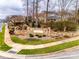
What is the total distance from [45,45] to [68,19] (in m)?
0.58

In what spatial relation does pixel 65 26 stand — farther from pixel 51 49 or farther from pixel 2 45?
pixel 2 45

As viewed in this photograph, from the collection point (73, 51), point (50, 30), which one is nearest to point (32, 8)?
point (50, 30)

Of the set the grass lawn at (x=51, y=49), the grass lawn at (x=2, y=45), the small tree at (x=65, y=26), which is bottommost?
the grass lawn at (x=51, y=49)

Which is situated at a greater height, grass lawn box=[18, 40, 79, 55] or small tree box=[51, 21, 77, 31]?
small tree box=[51, 21, 77, 31]

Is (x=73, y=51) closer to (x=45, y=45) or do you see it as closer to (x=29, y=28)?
(x=45, y=45)

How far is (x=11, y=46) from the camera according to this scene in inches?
136

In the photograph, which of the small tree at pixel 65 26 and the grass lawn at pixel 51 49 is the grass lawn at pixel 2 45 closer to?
the grass lawn at pixel 51 49

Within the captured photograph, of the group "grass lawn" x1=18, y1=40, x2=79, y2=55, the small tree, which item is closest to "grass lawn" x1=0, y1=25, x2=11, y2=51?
"grass lawn" x1=18, y1=40, x2=79, y2=55

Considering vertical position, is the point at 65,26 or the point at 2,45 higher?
the point at 65,26

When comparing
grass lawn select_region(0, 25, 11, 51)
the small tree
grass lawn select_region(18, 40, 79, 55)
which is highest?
the small tree

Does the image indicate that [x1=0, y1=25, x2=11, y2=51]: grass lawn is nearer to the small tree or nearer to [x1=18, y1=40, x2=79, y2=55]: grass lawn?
[x1=18, y1=40, x2=79, y2=55]: grass lawn

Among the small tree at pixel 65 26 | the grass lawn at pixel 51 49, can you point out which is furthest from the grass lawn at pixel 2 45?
the small tree at pixel 65 26

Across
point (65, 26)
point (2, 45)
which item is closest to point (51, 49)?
point (65, 26)

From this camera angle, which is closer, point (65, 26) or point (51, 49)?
point (51, 49)
